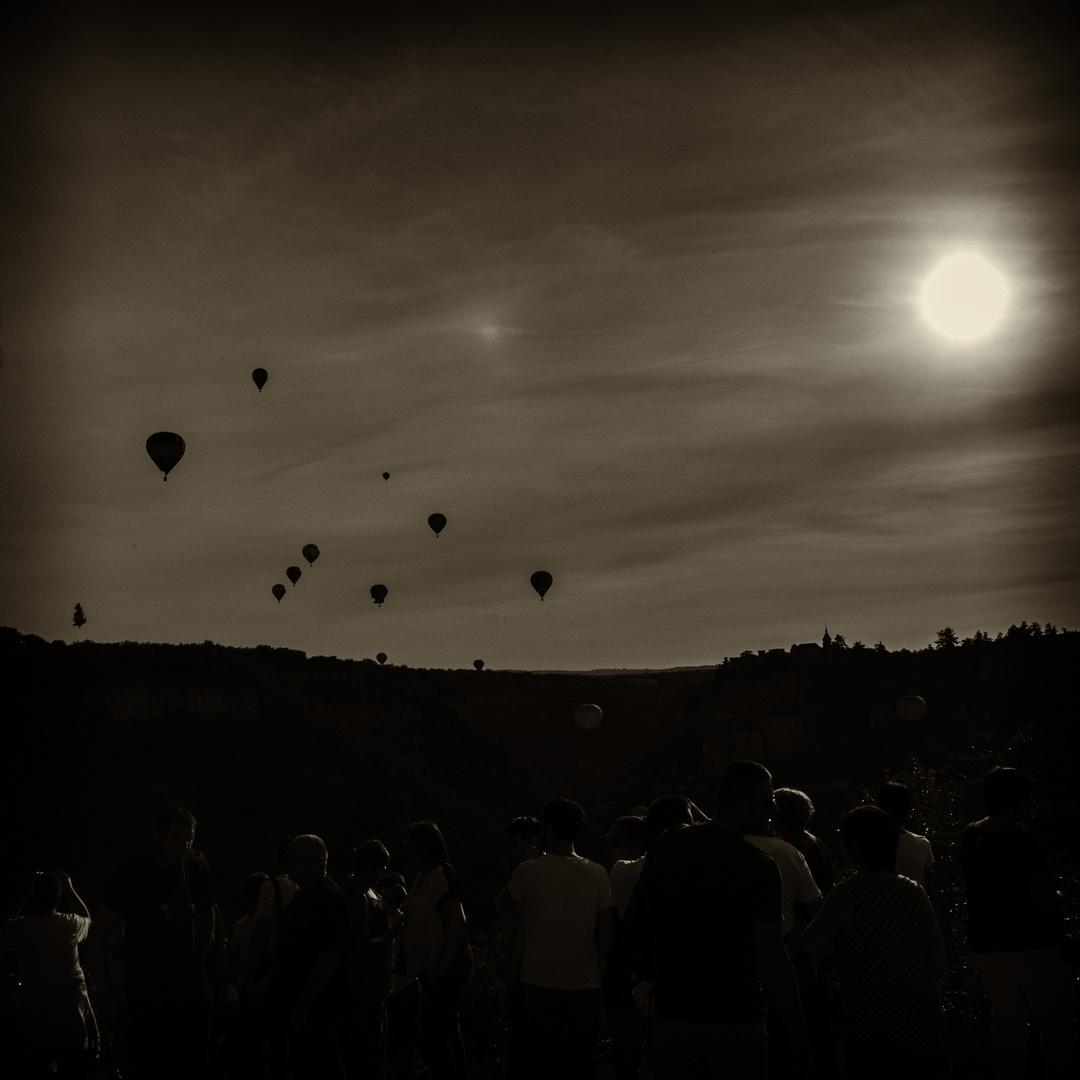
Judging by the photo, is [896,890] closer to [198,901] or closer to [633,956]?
[633,956]

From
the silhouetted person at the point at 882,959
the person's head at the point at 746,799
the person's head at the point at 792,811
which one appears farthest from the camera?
the person's head at the point at 792,811

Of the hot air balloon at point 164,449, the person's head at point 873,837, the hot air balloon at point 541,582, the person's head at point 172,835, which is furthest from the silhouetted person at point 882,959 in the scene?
the hot air balloon at point 541,582

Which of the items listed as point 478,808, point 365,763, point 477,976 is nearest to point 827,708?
point 478,808

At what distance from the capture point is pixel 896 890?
5098mm

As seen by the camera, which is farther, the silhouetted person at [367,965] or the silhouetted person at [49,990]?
the silhouetted person at [367,965]

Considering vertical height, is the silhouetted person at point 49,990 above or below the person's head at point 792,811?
below

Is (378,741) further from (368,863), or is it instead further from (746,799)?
(746,799)

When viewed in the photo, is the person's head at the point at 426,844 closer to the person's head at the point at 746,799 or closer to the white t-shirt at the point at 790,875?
the white t-shirt at the point at 790,875

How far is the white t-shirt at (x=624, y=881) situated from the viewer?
6586mm

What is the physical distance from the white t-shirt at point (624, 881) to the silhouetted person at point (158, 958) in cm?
242

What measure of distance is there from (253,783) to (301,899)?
84.6 meters

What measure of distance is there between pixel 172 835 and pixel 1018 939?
15.3ft

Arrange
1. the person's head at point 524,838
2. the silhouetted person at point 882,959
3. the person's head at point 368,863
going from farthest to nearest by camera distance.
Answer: the person's head at point 524,838
the person's head at point 368,863
the silhouetted person at point 882,959

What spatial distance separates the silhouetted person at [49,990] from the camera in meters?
6.31
